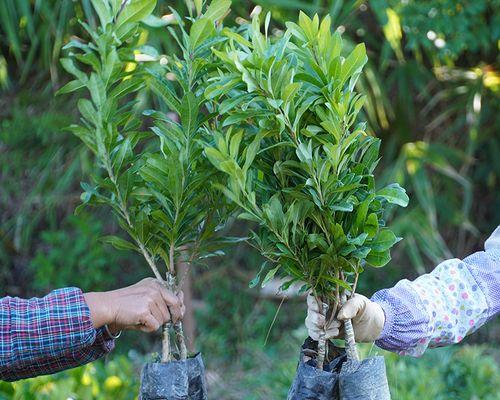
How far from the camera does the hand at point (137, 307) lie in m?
1.53

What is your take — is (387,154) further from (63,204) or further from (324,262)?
(324,262)

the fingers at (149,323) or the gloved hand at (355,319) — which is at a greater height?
the gloved hand at (355,319)

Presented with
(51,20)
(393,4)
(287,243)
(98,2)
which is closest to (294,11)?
(393,4)

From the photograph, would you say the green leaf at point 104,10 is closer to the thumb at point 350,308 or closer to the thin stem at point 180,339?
the thin stem at point 180,339

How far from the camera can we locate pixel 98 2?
1.62 m

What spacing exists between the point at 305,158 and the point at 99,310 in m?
0.51

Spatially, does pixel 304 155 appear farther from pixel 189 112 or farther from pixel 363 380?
pixel 363 380

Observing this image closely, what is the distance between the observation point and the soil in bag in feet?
4.80

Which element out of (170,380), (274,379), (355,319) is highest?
(355,319)

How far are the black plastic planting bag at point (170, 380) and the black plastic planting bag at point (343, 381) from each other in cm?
20

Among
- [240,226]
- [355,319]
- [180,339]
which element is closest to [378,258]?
[355,319]

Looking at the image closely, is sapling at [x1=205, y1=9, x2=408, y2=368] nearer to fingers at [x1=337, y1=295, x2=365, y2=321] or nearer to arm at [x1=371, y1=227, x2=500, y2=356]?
fingers at [x1=337, y1=295, x2=365, y2=321]

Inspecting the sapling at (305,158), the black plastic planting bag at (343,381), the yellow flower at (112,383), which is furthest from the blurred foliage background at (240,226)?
the sapling at (305,158)

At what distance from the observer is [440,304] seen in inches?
64.6
